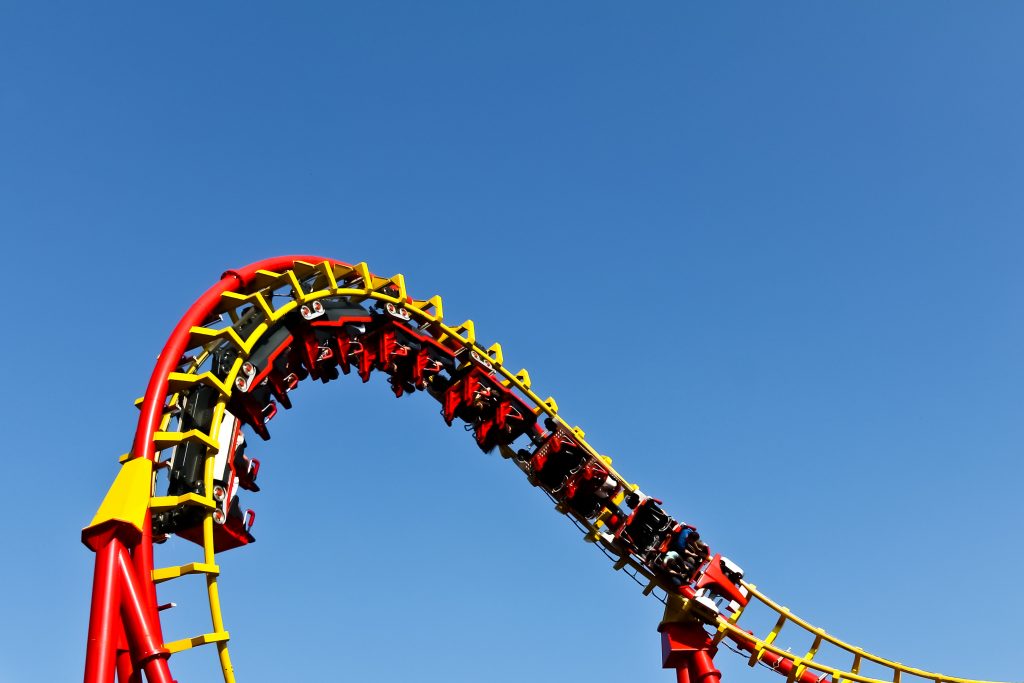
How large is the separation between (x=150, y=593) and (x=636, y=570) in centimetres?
737

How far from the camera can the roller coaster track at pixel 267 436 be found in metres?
8.14

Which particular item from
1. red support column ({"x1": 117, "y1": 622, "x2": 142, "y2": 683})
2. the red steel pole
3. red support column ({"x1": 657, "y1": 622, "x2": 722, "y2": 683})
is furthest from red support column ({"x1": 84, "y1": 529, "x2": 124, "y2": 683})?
red support column ({"x1": 657, "y1": 622, "x2": 722, "y2": 683})

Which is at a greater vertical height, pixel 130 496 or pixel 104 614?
pixel 130 496

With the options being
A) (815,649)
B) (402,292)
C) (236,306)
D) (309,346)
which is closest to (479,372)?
(402,292)

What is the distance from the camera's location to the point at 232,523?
9.73m

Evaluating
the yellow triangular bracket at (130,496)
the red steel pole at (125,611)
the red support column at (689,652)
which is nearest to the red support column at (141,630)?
the red steel pole at (125,611)

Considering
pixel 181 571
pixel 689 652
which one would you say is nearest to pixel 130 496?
pixel 181 571

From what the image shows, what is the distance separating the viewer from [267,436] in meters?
10.5

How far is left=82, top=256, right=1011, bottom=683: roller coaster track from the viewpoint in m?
8.14

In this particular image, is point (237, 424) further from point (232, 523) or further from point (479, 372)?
point (479, 372)

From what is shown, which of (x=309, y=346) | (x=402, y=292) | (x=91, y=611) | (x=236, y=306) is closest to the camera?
(x=91, y=611)

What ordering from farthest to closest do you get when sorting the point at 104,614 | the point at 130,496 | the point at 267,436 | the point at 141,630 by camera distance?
the point at 267,436, the point at 130,496, the point at 141,630, the point at 104,614

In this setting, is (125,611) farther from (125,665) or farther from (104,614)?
(125,665)

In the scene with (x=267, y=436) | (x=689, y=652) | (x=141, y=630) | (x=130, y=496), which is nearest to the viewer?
(x=141, y=630)
